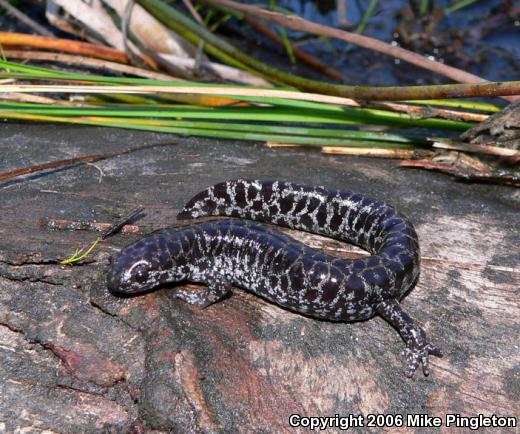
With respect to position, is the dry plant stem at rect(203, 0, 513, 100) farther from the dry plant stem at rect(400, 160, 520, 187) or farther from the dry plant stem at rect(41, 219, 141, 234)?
the dry plant stem at rect(41, 219, 141, 234)

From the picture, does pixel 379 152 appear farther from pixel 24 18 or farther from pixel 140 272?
pixel 24 18

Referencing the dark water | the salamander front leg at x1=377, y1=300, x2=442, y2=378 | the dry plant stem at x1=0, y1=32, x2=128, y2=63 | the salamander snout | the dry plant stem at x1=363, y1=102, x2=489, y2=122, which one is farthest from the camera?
the dark water

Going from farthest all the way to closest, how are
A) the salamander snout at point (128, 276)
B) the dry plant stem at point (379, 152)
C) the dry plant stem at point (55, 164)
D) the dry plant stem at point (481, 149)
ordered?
the dry plant stem at point (379, 152) < the dry plant stem at point (481, 149) < the dry plant stem at point (55, 164) < the salamander snout at point (128, 276)

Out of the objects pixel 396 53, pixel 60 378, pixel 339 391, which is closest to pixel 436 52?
pixel 396 53

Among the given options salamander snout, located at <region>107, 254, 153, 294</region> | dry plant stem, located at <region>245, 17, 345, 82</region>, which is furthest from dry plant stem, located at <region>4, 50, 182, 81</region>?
salamander snout, located at <region>107, 254, 153, 294</region>

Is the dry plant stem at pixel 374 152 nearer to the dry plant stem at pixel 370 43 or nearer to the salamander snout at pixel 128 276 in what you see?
the dry plant stem at pixel 370 43

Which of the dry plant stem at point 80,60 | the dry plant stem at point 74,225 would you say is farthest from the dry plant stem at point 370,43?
the dry plant stem at point 74,225
